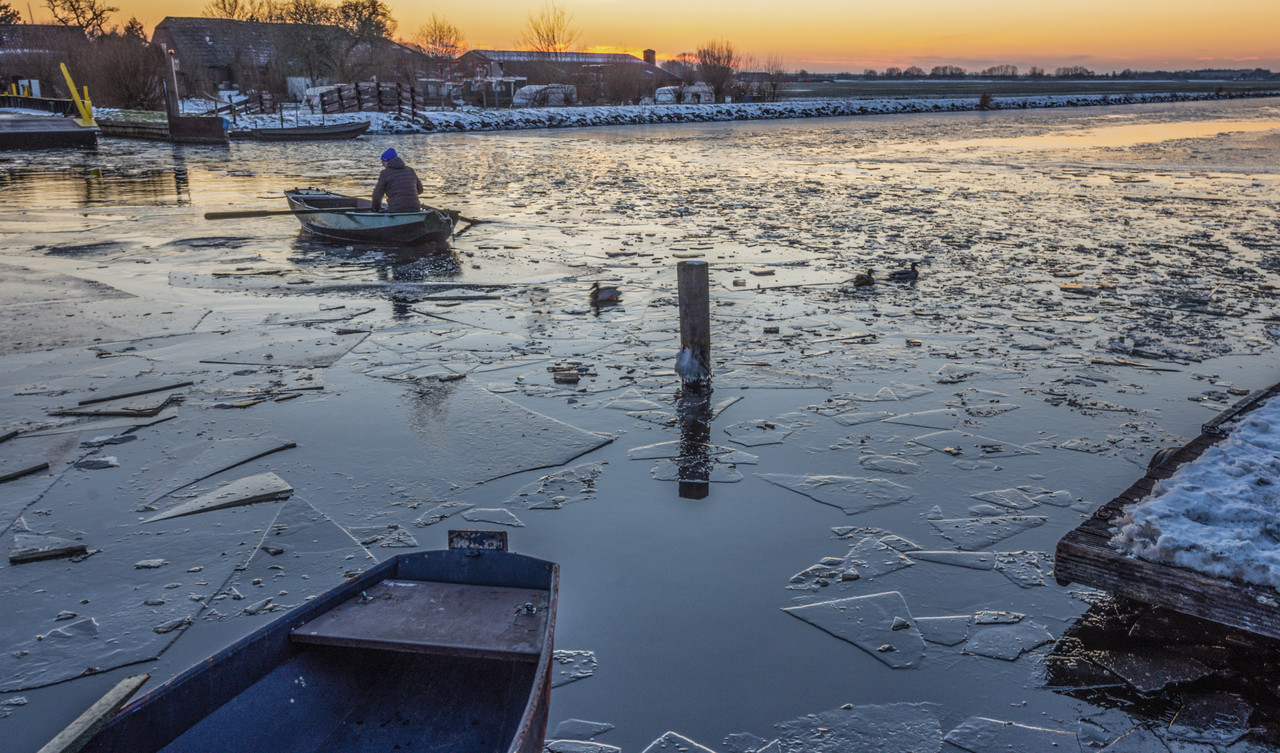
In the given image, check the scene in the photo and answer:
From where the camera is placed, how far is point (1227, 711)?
11.0ft

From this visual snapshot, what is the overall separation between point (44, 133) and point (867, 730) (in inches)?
1614

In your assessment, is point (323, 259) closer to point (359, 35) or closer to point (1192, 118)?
point (1192, 118)

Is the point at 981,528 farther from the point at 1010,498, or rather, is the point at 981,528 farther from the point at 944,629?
the point at 944,629

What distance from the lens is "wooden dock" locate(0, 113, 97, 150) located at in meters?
33.8

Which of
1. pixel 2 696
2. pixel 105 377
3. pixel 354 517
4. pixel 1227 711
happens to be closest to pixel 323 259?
pixel 105 377

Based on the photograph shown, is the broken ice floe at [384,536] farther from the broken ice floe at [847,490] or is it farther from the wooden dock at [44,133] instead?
the wooden dock at [44,133]

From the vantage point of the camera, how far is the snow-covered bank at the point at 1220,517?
3.63m

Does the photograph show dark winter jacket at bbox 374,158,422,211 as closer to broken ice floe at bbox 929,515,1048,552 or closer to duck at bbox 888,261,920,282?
duck at bbox 888,261,920,282

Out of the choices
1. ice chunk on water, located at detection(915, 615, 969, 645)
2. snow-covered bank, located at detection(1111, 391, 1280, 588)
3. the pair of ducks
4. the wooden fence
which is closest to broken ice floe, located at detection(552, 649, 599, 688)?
ice chunk on water, located at detection(915, 615, 969, 645)

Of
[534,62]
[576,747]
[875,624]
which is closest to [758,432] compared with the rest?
[875,624]

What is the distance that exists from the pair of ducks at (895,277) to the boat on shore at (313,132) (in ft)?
107

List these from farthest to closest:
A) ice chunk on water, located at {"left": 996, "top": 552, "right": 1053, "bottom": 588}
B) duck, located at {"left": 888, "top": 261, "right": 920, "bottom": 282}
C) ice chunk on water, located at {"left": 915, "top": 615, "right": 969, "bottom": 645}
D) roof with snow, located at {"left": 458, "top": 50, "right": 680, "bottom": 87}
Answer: roof with snow, located at {"left": 458, "top": 50, "right": 680, "bottom": 87} → duck, located at {"left": 888, "top": 261, "right": 920, "bottom": 282} → ice chunk on water, located at {"left": 996, "top": 552, "right": 1053, "bottom": 588} → ice chunk on water, located at {"left": 915, "top": 615, "right": 969, "bottom": 645}

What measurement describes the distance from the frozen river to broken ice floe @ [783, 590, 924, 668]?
0.07ft

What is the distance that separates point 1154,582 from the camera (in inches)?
144
